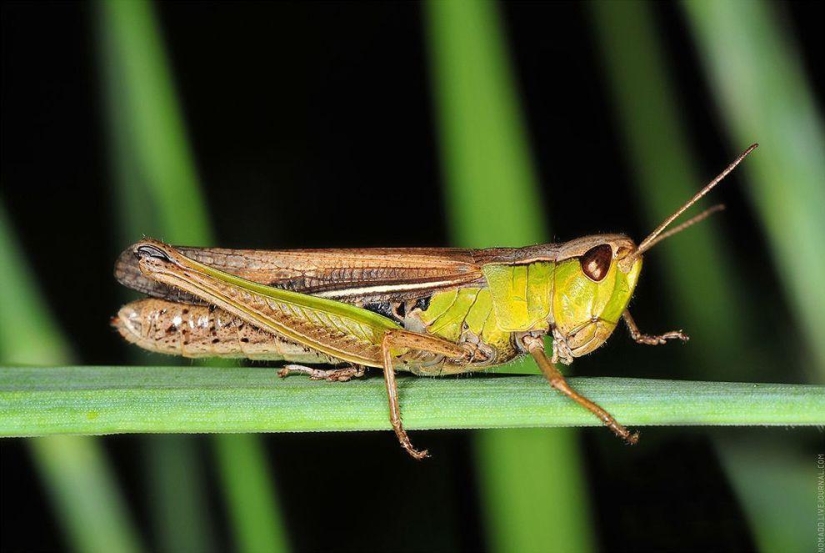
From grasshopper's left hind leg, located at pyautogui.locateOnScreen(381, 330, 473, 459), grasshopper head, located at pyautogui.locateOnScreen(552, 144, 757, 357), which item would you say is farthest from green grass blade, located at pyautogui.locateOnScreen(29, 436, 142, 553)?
grasshopper head, located at pyautogui.locateOnScreen(552, 144, 757, 357)

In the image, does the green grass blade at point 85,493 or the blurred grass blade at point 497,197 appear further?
the green grass blade at point 85,493

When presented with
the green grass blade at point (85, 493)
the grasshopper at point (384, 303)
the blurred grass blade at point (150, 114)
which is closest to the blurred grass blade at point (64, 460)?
the green grass blade at point (85, 493)

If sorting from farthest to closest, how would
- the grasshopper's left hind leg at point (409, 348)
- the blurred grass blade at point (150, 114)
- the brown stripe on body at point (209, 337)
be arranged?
the brown stripe on body at point (209, 337) → the blurred grass blade at point (150, 114) → the grasshopper's left hind leg at point (409, 348)

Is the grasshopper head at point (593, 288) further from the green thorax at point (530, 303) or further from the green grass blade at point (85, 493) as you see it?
the green grass blade at point (85, 493)

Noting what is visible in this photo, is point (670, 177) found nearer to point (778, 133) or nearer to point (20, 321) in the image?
point (778, 133)

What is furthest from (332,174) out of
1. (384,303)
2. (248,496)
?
(248,496)

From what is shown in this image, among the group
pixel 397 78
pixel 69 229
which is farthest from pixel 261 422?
pixel 397 78

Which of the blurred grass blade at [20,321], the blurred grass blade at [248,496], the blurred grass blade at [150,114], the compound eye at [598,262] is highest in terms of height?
the blurred grass blade at [150,114]

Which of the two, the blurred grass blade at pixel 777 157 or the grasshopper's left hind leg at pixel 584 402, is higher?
the blurred grass blade at pixel 777 157
